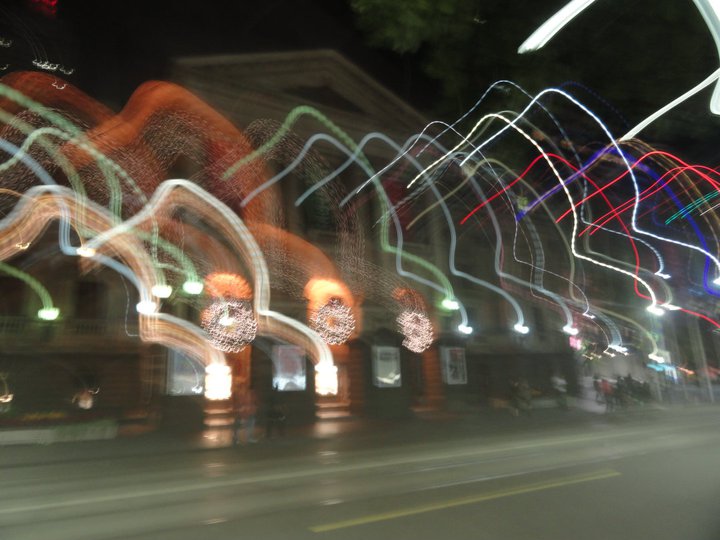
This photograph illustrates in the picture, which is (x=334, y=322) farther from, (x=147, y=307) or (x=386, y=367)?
(x=147, y=307)

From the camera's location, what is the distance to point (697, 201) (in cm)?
1537

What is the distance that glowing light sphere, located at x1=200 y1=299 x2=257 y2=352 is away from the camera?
53.7 feet

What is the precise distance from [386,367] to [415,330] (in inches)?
80.2

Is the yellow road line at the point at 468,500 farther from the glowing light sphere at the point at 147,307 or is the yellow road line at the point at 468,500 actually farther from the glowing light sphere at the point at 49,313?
the glowing light sphere at the point at 49,313

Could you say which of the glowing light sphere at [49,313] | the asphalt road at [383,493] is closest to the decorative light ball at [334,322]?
the asphalt road at [383,493]

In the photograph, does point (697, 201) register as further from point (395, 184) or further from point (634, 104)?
point (395, 184)

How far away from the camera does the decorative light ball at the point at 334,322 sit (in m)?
19.1

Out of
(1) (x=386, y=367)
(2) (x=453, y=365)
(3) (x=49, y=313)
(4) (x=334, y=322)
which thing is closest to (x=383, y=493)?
(4) (x=334, y=322)

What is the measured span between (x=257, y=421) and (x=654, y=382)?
21.8m

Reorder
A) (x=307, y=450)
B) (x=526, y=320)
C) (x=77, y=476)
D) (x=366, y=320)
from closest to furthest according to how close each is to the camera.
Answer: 1. (x=77, y=476)
2. (x=307, y=450)
3. (x=366, y=320)
4. (x=526, y=320)

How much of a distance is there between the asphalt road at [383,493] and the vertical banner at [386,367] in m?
8.56

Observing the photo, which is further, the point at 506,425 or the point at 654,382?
the point at 654,382

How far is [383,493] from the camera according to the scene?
676cm

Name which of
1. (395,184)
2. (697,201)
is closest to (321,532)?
(697,201)
